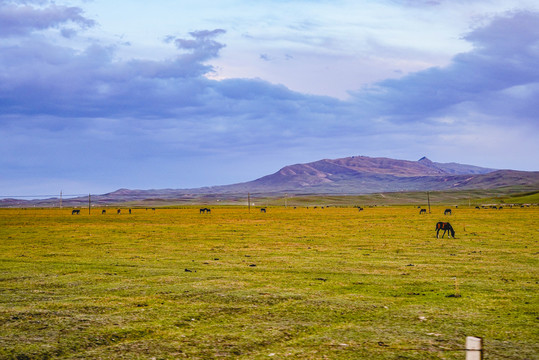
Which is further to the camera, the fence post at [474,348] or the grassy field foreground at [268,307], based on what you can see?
the grassy field foreground at [268,307]

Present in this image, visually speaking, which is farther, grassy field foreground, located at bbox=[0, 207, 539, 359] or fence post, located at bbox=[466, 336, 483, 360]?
grassy field foreground, located at bbox=[0, 207, 539, 359]

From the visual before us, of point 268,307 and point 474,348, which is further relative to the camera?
point 268,307

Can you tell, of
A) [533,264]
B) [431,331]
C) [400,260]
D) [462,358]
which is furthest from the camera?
[400,260]

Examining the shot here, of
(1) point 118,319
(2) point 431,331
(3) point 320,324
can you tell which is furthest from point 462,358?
(1) point 118,319

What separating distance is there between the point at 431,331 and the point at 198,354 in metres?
4.87

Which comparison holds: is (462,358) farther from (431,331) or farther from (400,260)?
(400,260)

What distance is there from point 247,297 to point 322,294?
86.7 inches

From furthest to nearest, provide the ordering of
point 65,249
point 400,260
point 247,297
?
point 65,249 < point 400,260 < point 247,297

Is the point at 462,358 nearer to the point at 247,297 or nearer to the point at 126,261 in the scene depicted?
the point at 247,297

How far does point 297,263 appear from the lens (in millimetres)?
22016

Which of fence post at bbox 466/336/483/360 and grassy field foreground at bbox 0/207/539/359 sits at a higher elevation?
fence post at bbox 466/336/483/360

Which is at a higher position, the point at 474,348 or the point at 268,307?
the point at 474,348

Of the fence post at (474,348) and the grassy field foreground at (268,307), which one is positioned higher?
the fence post at (474,348)

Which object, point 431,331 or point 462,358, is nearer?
point 462,358
